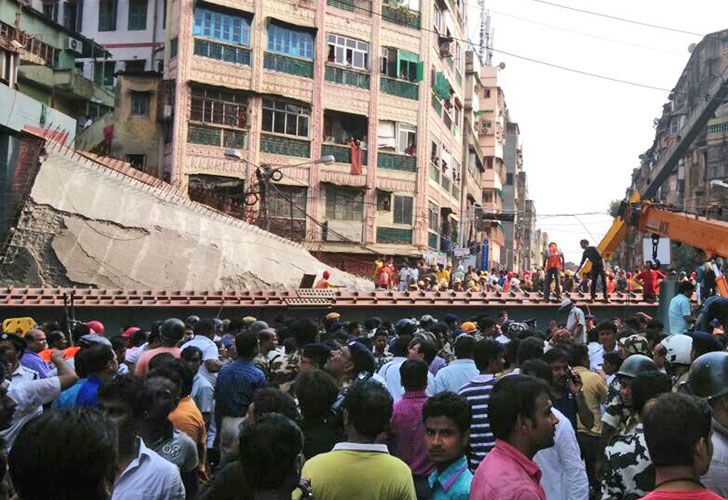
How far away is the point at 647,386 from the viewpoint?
5.21 m

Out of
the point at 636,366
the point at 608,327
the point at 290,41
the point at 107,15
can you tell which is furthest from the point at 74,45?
the point at 636,366

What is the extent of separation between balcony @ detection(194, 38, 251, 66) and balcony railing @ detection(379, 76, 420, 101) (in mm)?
6606

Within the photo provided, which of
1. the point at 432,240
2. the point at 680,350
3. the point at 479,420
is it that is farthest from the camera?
the point at 432,240

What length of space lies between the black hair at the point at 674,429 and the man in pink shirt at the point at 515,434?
0.71m

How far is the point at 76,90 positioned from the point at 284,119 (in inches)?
358

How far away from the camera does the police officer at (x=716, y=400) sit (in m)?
3.96

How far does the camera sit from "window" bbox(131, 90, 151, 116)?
37.9 metres

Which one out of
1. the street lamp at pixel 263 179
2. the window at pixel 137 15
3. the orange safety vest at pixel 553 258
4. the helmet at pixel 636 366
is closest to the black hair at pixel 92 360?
the helmet at pixel 636 366

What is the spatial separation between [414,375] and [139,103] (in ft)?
112

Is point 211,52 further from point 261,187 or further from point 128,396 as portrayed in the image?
point 128,396

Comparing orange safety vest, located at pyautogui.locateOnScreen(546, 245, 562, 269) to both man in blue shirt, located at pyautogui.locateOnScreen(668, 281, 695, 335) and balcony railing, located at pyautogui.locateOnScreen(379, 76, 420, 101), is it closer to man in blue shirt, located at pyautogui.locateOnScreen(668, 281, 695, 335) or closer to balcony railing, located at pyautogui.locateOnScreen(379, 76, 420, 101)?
man in blue shirt, located at pyautogui.locateOnScreen(668, 281, 695, 335)

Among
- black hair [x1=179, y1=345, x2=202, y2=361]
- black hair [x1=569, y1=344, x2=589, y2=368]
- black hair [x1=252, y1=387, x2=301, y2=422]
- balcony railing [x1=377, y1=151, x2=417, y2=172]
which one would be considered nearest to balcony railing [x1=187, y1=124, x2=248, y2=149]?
balcony railing [x1=377, y1=151, x2=417, y2=172]

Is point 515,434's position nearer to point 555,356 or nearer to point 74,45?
point 555,356

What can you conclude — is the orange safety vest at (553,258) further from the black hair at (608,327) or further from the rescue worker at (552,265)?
the black hair at (608,327)
